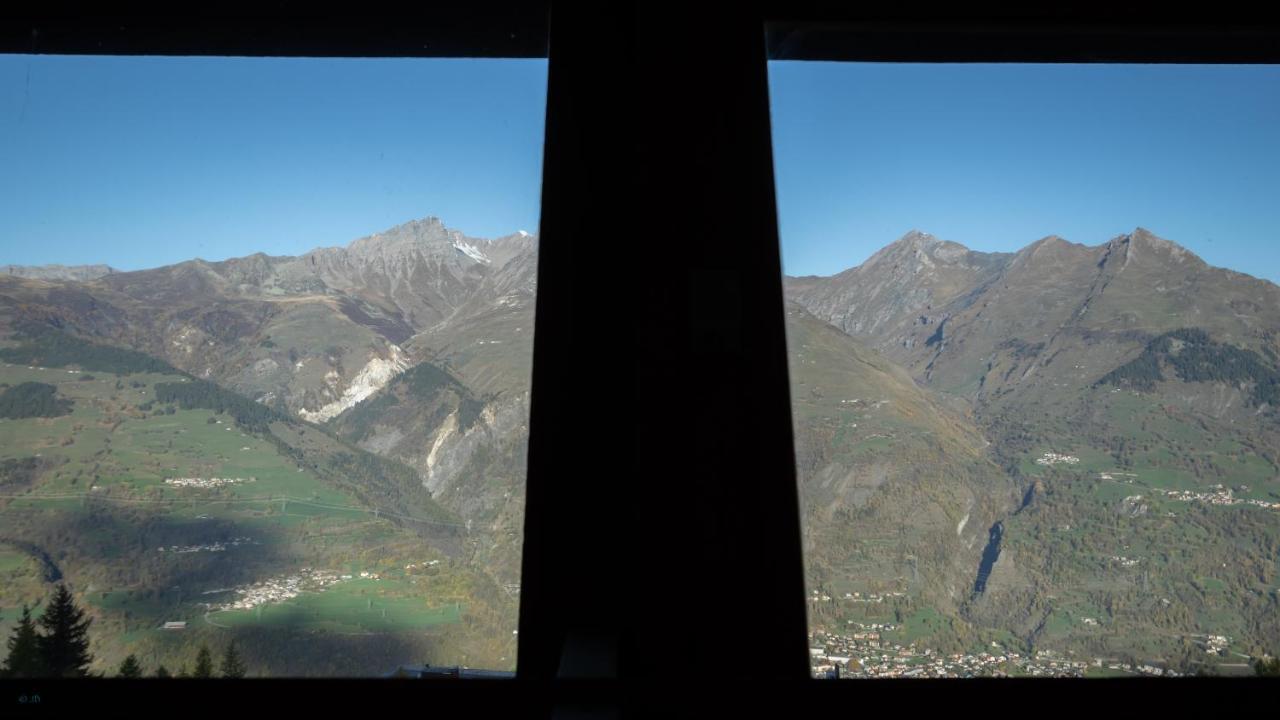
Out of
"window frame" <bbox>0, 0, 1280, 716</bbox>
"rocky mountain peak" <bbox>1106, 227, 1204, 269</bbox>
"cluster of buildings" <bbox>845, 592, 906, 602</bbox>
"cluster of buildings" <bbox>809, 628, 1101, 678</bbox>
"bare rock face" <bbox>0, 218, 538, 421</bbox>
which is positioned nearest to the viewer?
"window frame" <bbox>0, 0, 1280, 716</bbox>

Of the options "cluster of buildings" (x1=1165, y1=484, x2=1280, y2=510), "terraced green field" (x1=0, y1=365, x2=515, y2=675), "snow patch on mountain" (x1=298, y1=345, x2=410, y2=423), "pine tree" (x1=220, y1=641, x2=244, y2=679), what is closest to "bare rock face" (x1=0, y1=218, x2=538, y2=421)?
"snow patch on mountain" (x1=298, y1=345, x2=410, y2=423)

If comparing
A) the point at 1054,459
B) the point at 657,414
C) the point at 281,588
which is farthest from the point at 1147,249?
the point at 281,588

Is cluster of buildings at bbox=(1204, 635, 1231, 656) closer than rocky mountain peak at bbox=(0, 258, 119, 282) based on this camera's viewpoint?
Yes

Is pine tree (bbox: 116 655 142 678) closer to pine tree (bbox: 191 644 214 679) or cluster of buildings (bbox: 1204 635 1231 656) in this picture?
pine tree (bbox: 191 644 214 679)

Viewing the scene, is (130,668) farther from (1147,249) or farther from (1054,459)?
(1147,249)

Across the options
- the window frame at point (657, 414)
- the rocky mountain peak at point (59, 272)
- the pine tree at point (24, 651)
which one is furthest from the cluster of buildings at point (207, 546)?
the rocky mountain peak at point (59, 272)

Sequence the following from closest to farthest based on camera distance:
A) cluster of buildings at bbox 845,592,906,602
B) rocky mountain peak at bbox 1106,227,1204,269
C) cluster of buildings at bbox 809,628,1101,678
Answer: cluster of buildings at bbox 809,628,1101,678
cluster of buildings at bbox 845,592,906,602
rocky mountain peak at bbox 1106,227,1204,269

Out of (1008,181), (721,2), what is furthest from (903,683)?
(1008,181)

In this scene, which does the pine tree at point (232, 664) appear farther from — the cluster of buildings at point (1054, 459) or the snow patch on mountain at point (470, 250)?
the cluster of buildings at point (1054, 459)
